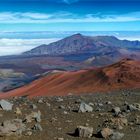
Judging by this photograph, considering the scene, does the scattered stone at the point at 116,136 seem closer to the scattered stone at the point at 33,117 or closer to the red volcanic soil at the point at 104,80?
the scattered stone at the point at 33,117

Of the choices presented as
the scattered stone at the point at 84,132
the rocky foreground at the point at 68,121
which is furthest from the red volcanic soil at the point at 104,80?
the scattered stone at the point at 84,132

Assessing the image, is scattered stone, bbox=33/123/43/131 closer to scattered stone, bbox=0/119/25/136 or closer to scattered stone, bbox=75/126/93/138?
scattered stone, bbox=0/119/25/136

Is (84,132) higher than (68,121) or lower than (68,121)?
higher

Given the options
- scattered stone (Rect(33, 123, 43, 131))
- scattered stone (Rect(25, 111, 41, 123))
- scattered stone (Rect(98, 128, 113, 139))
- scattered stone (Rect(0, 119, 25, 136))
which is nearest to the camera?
scattered stone (Rect(0, 119, 25, 136))

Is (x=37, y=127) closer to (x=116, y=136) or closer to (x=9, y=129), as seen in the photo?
(x=9, y=129)

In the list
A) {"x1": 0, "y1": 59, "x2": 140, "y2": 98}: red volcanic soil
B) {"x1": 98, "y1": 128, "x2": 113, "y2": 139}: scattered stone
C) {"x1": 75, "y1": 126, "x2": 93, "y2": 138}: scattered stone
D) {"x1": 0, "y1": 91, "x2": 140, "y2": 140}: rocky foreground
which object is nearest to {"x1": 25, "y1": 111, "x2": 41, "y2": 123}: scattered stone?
{"x1": 0, "y1": 91, "x2": 140, "y2": 140}: rocky foreground

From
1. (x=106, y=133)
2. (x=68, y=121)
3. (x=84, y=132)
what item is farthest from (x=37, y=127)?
(x=106, y=133)

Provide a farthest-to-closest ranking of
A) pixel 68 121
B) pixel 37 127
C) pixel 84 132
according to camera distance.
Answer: pixel 68 121 → pixel 37 127 → pixel 84 132

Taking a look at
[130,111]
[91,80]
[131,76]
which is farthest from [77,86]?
[130,111]
